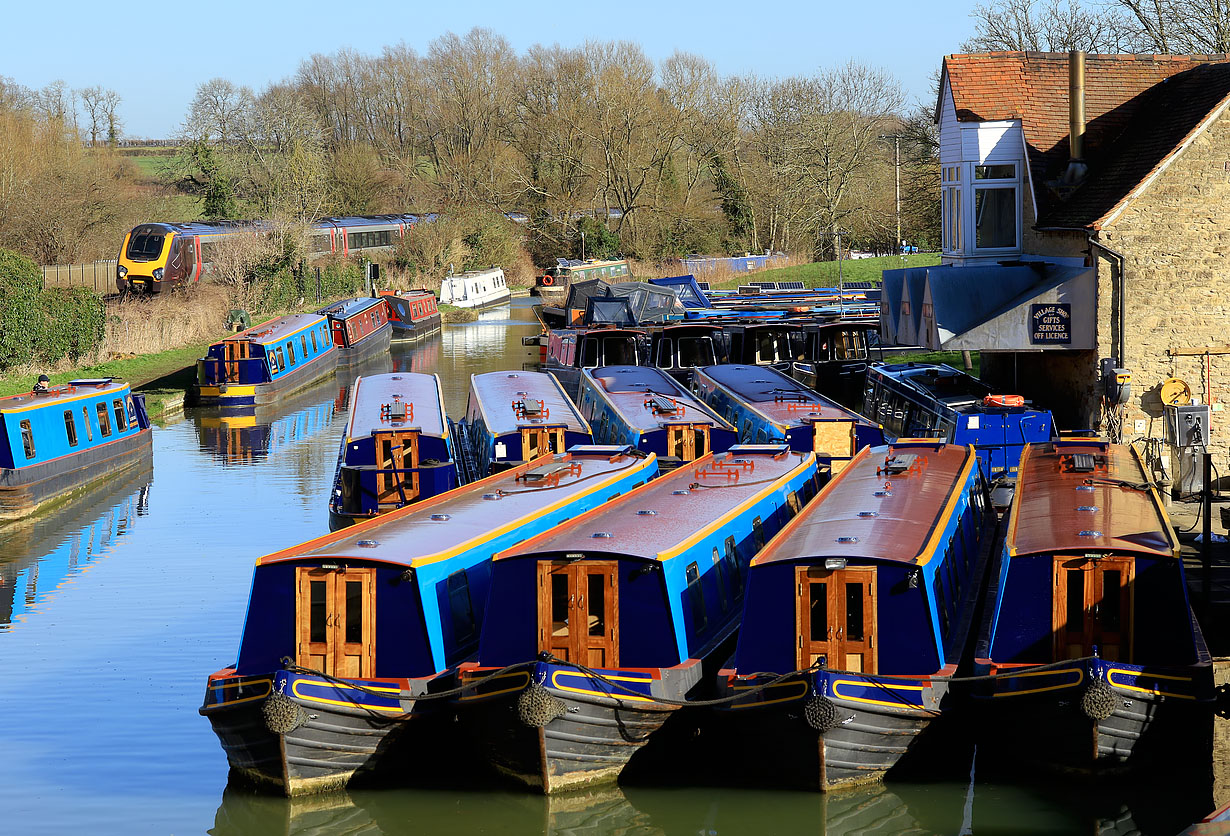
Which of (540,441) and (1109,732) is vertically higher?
(540,441)

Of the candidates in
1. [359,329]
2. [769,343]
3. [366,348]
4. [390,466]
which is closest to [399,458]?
[390,466]

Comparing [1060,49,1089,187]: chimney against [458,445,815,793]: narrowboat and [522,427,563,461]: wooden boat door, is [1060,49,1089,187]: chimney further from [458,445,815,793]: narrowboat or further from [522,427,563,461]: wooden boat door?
[458,445,815,793]: narrowboat

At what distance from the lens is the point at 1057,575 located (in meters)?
12.2

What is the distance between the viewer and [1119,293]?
21266mm

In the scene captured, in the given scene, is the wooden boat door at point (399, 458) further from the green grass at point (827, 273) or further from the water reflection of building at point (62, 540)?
the green grass at point (827, 273)

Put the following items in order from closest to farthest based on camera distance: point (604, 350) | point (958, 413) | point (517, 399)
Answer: point (958, 413), point (517, 399), point (604, 350)

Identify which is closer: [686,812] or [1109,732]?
[1109,732]

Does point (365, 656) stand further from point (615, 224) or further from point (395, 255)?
point (615, 224)

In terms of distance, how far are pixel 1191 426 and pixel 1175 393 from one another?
22.2 inches

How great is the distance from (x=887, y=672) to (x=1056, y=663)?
1.44m

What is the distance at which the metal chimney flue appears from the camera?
2359 cm

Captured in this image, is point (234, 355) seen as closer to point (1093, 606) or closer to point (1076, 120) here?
point (1076, 120)

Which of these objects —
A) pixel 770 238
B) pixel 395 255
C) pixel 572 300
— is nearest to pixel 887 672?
pixel 572 300

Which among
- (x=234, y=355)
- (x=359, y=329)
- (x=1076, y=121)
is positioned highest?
(x=1076, y=121)
